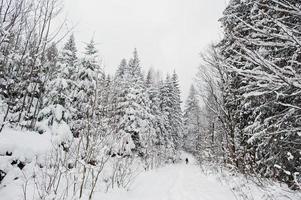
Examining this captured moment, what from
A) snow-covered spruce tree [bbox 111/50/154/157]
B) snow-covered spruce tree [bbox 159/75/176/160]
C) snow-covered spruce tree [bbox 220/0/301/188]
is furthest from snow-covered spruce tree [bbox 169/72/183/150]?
snow-covered spruce tree [bbox 220/0/301/188]

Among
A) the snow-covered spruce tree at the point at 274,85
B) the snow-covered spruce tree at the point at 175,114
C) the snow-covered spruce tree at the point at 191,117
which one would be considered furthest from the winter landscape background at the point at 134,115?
Answer: the snow-covered spruce tree at the point at 191,117

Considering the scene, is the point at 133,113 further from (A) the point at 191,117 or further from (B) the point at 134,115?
(A) the point at 191,117

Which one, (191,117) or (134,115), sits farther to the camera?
(191,117)

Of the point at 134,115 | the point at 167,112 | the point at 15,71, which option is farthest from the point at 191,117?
the point at 15,71

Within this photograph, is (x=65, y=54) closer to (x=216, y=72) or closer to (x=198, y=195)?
(x=216, y=72)

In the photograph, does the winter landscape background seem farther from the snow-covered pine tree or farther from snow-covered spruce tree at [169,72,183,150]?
snow-covered spruce tree at [169,72,183,150]

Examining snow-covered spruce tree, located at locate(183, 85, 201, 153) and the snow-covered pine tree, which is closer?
the snow-covered pine tree

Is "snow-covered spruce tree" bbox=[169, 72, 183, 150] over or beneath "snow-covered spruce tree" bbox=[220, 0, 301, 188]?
over

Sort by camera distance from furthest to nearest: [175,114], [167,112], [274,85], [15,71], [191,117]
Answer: [191,117] → [175,114] → [167,112] → [15,71] → [274,85]

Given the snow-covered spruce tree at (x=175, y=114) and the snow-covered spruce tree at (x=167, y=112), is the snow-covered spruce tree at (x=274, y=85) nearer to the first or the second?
the snow-covered spruce tree at (x=167, y=112)

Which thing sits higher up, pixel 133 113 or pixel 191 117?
pixel 191 117

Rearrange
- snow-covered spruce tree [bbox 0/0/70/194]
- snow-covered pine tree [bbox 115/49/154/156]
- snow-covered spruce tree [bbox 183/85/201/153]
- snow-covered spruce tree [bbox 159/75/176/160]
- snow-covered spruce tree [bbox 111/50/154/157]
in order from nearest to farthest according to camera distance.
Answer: snow-covered spruce tree [bbox 0/0/70/194] < snow-covered spruce tree [bbox 111/50/154/157] < snow-covered pine tree [bbox 115/49/154/156] < snow-covered spruce tree [bbox 159/75/176/160] < snow-covered spruce tree [bbox 183/85/201/153]

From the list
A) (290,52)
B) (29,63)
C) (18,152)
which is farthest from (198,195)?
(29,63)

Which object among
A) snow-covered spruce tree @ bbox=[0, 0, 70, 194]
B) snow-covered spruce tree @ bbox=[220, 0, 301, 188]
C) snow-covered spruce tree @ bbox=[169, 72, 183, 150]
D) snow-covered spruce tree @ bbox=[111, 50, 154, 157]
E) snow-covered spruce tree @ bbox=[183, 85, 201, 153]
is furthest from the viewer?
snow-covered spruce tree @ bbox=[183, 85, 201, 153]
